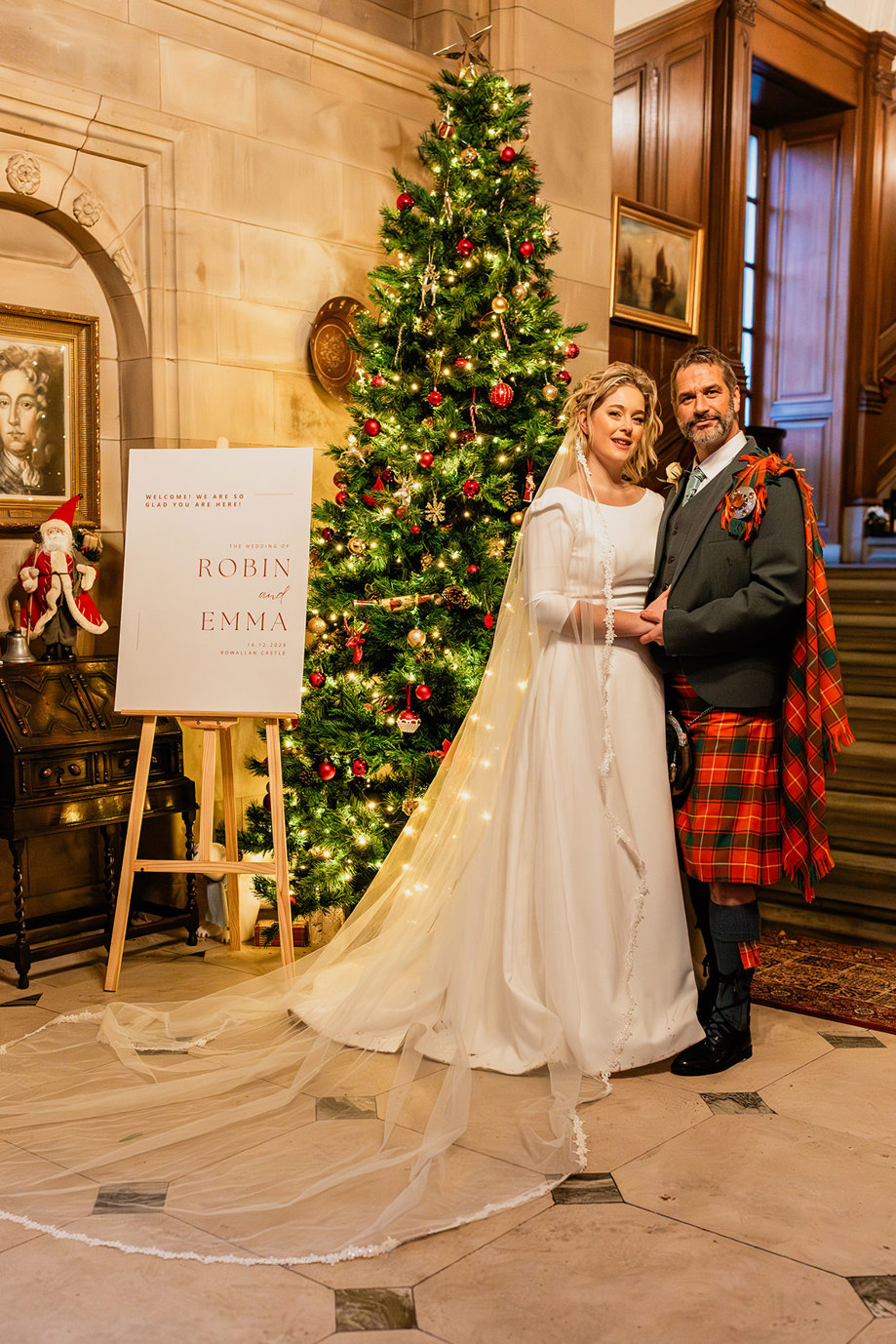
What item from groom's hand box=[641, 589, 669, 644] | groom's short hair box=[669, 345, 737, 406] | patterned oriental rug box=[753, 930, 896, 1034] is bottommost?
patterned oriental rug box=[753, 930, 896, 1034]

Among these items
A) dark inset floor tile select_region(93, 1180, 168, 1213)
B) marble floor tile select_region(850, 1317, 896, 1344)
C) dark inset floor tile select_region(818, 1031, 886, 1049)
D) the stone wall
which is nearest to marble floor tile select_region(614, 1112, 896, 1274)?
marble floor tile select_region(850, 1317, 896, 1344)

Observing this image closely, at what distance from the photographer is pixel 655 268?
8.17 m

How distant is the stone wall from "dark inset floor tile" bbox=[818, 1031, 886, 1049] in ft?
7.86

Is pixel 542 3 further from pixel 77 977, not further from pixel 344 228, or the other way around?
pixel 77 977

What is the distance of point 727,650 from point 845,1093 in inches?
46.2

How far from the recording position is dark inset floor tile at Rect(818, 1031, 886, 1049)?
3574mm

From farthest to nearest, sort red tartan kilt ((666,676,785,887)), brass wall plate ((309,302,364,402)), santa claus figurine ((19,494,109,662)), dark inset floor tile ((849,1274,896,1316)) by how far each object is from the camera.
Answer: brass wall plate ((309,302,364,402)) < santa claus figurine ((19,494,109,662)) < red tartan kilt ((666,676,785,887)) < dark inset floor tile ((849,1274,896,1316))

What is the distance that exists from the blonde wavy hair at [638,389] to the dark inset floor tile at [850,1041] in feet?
5.57

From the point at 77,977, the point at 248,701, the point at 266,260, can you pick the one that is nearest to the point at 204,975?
the point at 77,977

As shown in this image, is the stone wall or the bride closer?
the bride

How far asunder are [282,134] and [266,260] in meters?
0.51

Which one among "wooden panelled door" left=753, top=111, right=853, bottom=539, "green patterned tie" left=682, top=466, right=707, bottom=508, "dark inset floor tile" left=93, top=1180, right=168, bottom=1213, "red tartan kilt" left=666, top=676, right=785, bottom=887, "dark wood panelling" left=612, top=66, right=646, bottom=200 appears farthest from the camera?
"wooden panelled door" left=753, top=111, right=853, bottom=539

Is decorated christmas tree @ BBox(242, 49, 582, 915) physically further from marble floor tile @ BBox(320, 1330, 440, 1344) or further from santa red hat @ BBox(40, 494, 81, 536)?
marble floor tile @ BBox(320, 1330, 440, 1344)

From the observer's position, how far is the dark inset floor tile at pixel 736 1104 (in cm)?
310
